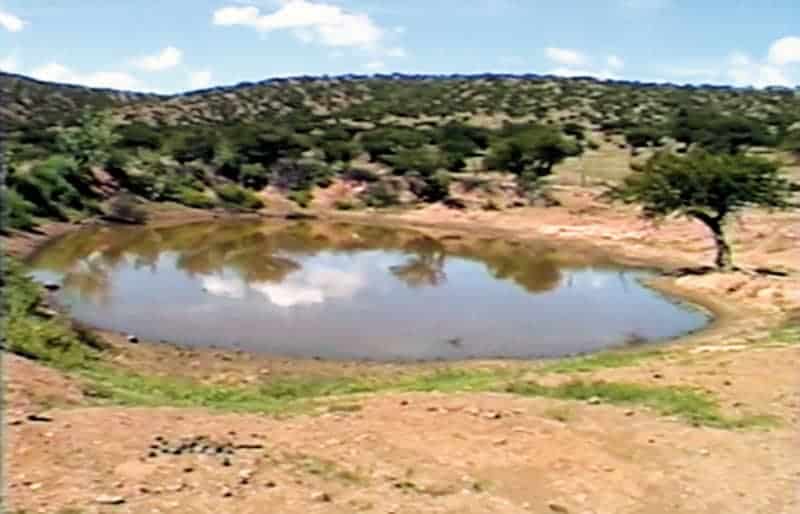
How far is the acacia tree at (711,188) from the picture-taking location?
1198 inches

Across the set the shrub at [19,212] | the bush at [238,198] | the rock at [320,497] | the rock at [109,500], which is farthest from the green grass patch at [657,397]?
the bush at [238,198]

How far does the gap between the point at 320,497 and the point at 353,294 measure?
19.6 m

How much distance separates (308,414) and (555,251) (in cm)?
2946

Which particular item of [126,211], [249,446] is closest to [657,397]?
[249,446]

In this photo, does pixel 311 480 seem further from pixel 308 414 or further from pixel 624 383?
pixel 624 383

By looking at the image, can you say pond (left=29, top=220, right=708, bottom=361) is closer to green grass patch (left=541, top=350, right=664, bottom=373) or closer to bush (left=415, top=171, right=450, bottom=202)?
green grass patch (left=541, top=350, right=664, bottom=373)

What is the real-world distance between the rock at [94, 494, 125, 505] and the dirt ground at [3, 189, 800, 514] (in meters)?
0.01

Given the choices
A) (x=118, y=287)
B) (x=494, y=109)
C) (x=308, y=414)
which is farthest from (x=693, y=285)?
(x=494, y=109)

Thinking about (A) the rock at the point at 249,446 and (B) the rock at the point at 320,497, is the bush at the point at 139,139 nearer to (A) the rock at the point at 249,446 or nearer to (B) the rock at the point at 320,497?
(A) the rock at the point at 249,446

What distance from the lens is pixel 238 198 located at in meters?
51.5

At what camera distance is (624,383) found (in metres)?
13.0

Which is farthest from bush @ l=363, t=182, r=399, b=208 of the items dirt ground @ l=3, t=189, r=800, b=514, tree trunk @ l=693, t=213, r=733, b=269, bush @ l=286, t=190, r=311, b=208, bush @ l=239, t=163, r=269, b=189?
dirt ground @ l=3, t=189, r=800, b=514

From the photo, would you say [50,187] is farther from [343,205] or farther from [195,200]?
[343,205]

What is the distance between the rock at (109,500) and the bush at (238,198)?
43728 millimetres
